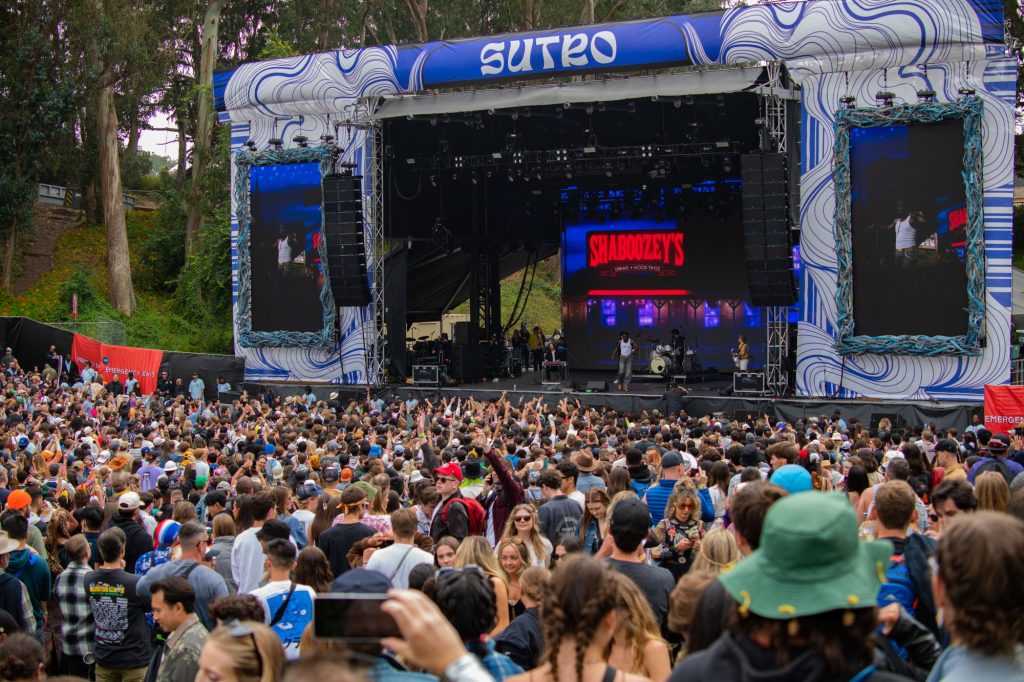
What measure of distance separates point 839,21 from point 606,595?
18944mm

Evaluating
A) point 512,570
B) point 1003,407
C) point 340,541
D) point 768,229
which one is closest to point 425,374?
point 768,229

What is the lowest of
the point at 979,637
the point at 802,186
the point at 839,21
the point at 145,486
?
the point at 145,486


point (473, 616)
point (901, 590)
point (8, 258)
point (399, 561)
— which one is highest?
point (8, 258)

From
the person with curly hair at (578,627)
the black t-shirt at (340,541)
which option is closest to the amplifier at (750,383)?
the black t-shirt at (340,541)

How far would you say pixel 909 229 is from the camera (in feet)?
65.2

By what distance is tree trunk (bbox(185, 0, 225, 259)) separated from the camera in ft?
122

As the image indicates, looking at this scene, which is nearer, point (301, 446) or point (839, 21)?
point (301, 446)

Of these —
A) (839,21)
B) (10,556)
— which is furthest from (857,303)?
(10,556)

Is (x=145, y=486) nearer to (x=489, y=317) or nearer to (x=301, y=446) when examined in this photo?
(x=301, y=446)

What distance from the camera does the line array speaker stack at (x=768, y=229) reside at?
1983 cm

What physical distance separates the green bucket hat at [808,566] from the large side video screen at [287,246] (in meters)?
22.3

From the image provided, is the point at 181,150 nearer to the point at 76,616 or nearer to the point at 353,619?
the point at 76,616

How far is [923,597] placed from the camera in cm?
407

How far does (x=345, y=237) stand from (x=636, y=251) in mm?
8759
